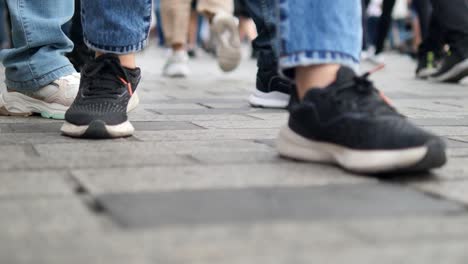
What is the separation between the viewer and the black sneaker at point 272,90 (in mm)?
3414

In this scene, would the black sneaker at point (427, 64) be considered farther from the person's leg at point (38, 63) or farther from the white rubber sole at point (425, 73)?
the person's leg at point (38, 63)

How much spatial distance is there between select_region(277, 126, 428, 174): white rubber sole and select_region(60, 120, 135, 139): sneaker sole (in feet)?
1.76

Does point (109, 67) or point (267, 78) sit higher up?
point (109, 67)

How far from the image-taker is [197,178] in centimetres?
165

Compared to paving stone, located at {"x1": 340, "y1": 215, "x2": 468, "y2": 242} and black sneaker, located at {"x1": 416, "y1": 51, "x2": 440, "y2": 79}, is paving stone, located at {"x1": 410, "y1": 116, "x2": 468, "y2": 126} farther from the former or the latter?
black sneaker, located at {"x1": 416, "y1": 51, "x2": 440, "y2": 79}

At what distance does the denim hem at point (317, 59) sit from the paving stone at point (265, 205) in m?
0.37

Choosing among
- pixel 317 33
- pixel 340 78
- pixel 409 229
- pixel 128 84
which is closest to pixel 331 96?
pixel 340 78

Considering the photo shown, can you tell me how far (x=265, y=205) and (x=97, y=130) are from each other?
97 centimetres

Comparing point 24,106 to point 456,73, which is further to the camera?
point 456,73

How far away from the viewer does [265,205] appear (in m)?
1.41

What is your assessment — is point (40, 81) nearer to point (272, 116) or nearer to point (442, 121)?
point (272, 116)

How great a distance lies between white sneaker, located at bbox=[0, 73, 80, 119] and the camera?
2.93 m

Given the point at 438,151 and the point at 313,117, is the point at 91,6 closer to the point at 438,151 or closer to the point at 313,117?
the point at 313,117

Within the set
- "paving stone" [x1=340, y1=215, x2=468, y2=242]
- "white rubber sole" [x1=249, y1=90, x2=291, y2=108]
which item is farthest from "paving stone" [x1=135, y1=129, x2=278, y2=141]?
"paving stone" [x1=340, y1=215, x2=468, y2=242]
